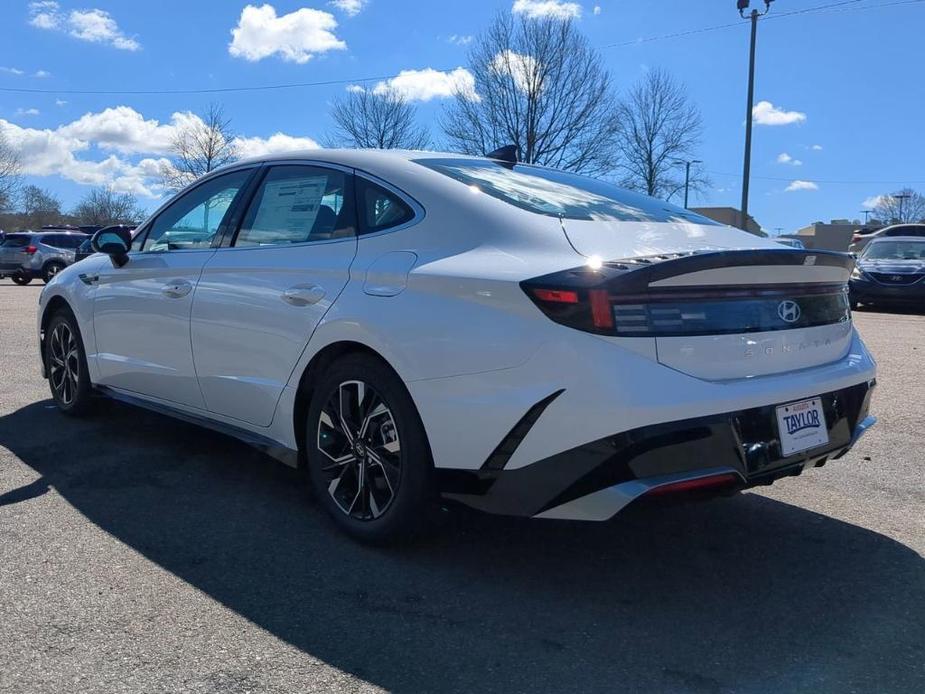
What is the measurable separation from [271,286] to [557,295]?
1.55 metres

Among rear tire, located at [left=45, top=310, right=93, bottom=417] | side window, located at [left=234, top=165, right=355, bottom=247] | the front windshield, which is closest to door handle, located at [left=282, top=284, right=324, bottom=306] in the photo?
side window, located at [left=234, top=165, right=355, bottom=247]

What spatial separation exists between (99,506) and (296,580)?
1.33 m

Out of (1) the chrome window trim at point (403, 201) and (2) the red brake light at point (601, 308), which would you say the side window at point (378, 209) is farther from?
(2) the red brake light at point (601, 308)

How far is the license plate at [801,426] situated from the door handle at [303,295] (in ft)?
6.08

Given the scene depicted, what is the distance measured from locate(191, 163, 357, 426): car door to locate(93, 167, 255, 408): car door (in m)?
0.17

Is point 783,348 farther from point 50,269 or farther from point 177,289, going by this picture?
point 50,269

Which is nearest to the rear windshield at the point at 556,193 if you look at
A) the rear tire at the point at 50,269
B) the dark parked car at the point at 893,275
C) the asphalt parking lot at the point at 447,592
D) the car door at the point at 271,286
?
the car door at the point at 271,286

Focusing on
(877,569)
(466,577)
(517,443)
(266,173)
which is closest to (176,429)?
(266,173)

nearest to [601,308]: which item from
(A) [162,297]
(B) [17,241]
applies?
(A) [162,297]

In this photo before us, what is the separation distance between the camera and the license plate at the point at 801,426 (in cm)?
300

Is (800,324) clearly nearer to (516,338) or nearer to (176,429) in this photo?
(516,338)

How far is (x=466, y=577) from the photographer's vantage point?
3246mm

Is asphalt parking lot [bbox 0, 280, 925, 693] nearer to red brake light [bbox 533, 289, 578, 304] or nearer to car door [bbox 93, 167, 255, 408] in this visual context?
car door [bbox 93, 167, 255, 408]

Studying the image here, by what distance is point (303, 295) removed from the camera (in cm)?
362
